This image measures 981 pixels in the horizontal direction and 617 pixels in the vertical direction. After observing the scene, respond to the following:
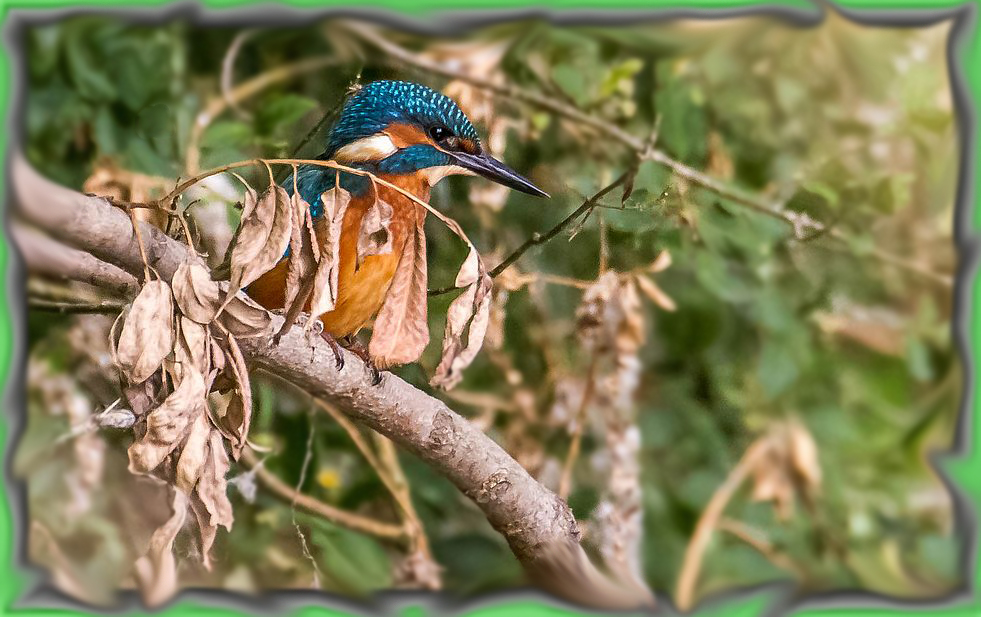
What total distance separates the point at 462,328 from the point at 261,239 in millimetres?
197

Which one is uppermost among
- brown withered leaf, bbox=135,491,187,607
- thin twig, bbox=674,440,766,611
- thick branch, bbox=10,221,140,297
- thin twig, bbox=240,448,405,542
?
thick branch, bbox=10,221,140,297

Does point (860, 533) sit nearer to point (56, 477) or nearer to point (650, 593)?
point (650, 593)

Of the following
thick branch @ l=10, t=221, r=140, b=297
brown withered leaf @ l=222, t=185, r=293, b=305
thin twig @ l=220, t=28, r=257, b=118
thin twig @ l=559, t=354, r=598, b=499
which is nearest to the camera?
brown withered leaf @ l=222, t=185, r=293, b=305

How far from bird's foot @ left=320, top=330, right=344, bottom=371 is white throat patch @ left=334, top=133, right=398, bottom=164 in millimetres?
219

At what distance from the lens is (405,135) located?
122cm

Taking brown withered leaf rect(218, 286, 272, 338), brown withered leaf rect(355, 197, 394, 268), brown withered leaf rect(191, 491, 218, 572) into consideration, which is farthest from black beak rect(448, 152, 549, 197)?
brown withered leaf rect(191, 491, 218, 572)

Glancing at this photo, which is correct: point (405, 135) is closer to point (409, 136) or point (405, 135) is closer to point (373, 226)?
point (409, 136)

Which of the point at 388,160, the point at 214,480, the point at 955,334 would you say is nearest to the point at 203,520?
the point at 214,480

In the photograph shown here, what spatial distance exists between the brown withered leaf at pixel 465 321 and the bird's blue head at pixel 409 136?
0.31 meters

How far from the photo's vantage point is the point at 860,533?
1255 millimetres

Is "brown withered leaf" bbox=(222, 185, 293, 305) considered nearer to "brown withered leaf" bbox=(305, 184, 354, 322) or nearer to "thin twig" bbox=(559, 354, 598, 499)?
"brown withered leaf" bbox=(305, 184, 354, 322)

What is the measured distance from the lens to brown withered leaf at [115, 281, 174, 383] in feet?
2.94

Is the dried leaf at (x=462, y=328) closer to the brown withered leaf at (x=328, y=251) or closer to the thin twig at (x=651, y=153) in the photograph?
the brown withered leaf at (x=328, y=251)

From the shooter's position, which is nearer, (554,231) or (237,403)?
(237,403)
